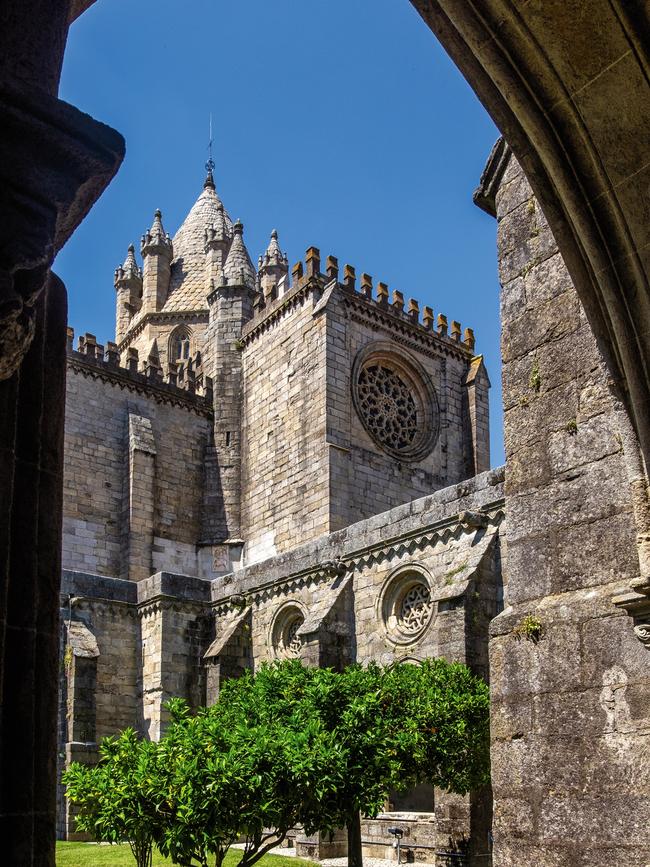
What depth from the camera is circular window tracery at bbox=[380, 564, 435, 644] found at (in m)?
15.5

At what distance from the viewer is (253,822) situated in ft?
29.2

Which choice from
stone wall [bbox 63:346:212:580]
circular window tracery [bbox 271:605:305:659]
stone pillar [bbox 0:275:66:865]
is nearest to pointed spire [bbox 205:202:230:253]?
stone wall [bbox 63:346:212:580]

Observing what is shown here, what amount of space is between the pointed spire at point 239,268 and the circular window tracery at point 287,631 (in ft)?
41.3

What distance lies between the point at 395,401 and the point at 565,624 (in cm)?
2124

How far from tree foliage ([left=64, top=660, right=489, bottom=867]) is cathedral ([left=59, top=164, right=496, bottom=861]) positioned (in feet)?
6.12

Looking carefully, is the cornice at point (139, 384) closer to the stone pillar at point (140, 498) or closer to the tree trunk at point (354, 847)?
the stone pillar at point (140, 498)

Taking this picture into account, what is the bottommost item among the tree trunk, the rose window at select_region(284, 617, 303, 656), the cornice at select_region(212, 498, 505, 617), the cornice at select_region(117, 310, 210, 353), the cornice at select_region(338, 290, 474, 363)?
the tree trunk

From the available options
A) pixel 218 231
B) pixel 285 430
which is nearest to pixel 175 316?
pixel 218 231

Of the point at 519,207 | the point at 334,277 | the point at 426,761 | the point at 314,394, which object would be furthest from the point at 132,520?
the point at 519,207

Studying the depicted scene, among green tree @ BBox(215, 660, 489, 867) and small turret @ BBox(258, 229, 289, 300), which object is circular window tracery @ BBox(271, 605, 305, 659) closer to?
green tree @ BBox(215, 660, 489, 867)

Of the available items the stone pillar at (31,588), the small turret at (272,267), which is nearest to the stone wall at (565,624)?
the stone pillar at (31,588)

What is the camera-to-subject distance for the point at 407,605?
15961mm

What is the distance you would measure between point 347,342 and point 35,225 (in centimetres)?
2263

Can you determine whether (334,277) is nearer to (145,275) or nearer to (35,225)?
(145,275)
